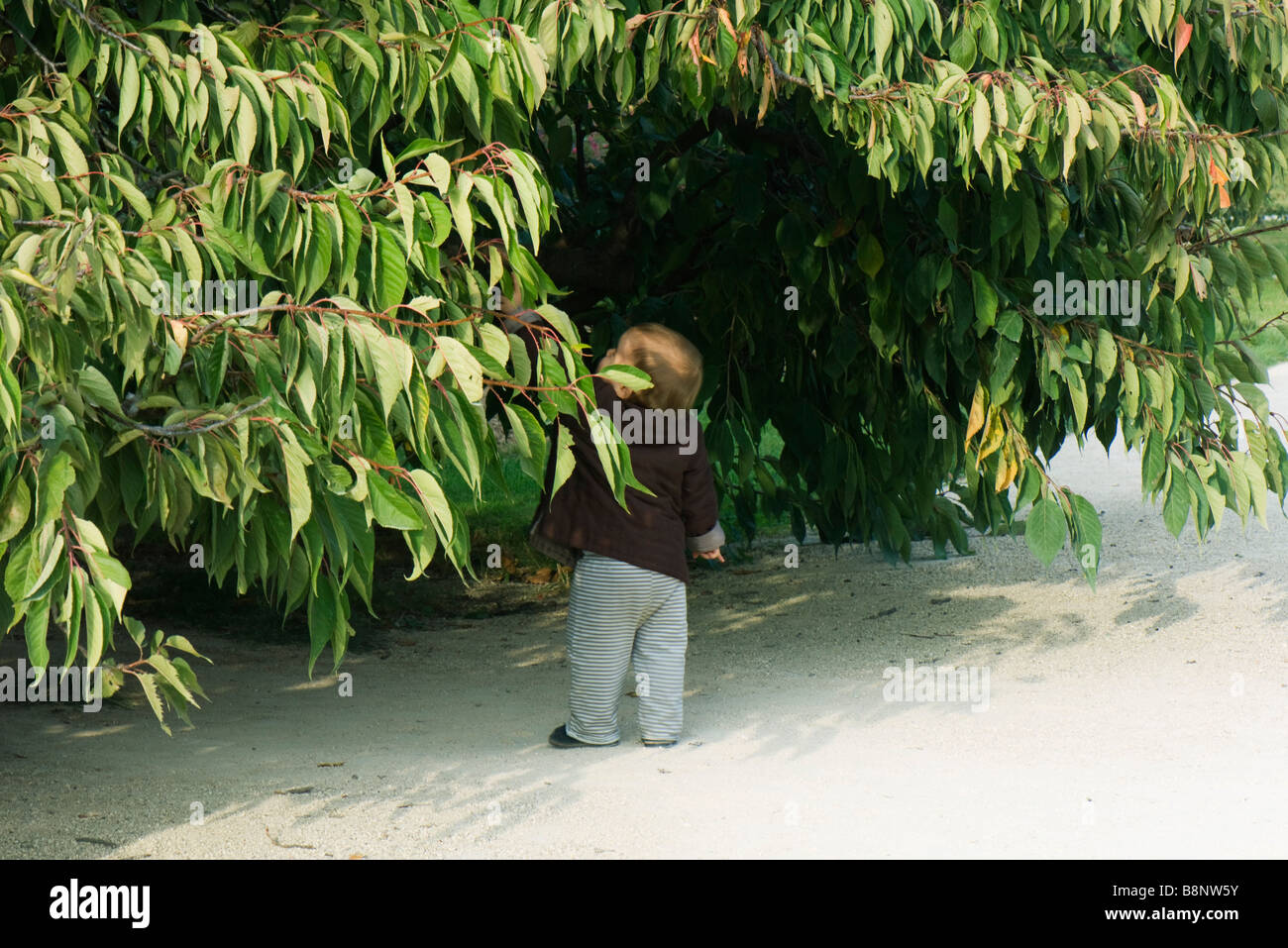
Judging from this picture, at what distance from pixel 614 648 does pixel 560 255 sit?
2066 millimetres

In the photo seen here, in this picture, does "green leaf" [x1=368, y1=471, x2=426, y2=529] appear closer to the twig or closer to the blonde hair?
the twig

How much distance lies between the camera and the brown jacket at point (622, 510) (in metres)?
4.70

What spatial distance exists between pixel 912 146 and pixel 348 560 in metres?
1.93

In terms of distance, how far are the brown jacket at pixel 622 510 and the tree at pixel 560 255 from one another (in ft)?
2.74

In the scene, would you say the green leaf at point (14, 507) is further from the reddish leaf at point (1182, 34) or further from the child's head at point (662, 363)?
the reddish leaf at point (1182, 34)

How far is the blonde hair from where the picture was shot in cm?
462

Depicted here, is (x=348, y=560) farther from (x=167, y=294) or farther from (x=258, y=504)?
(x=167, y=294)

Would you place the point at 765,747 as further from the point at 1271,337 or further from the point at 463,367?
the point at 1271,337

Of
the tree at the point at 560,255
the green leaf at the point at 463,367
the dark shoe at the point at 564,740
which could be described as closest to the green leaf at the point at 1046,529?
the tree at the point at 560,255

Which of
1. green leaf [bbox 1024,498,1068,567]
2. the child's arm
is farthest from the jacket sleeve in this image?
green leaf [bbox 1024,498,1068,567]

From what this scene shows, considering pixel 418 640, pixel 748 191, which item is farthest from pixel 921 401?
pixel 418 640

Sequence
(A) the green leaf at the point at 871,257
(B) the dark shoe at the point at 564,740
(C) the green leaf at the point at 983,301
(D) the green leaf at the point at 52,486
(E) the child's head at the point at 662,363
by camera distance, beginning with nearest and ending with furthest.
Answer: (D) the green leaf at the point at 52,486, (C) the green leaf at the point at 983,301, (E) the child's head at the point at 662,363, (B) the dark shoe at the point at 564,740, (A) the green leaf at the point at 871,257

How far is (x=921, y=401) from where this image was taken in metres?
5.82

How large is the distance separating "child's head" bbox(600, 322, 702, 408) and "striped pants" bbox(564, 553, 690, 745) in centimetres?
Result: 57
